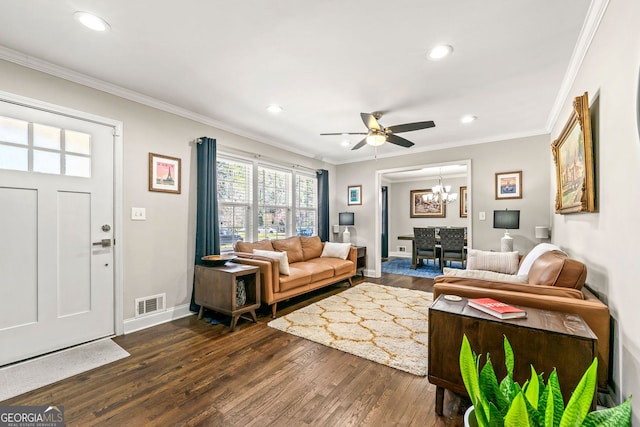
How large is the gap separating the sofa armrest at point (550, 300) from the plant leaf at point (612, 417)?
1145 mm

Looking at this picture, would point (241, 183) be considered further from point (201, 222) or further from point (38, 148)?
point (38, 148)

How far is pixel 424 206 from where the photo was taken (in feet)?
27.2

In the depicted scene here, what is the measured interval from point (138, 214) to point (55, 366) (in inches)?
57.8

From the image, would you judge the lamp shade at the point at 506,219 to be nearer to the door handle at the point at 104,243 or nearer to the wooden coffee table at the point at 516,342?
the wooden coffee table at the point at 516,342

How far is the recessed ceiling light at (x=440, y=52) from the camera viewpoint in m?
2.21

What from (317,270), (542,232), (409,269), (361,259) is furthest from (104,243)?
(409,269)

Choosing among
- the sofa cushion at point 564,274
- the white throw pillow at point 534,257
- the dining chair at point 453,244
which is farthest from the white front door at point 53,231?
the dining chair at point 453,244

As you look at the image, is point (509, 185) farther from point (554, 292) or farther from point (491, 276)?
point (554, 292)

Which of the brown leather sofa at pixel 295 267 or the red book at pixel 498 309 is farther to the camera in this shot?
the brown leather sofa at pixel 295 267

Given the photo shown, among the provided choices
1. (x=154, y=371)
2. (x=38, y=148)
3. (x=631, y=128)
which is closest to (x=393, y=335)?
(x=154, y=371)

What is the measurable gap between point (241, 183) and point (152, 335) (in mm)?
2333

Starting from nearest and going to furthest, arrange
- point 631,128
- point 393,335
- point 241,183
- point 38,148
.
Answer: point 631,128 < point 38,148 < point 393,335 < point 241,183

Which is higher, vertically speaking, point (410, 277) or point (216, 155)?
point (216, 155)

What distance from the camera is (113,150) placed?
2902 mm
